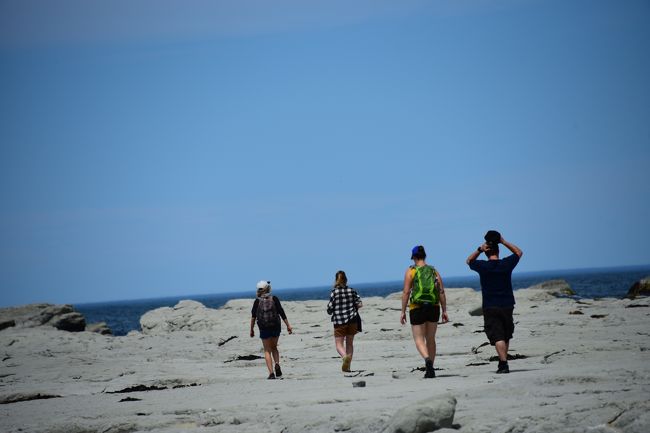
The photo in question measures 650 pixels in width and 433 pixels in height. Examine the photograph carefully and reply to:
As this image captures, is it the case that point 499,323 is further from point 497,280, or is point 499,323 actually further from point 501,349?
point 497,280

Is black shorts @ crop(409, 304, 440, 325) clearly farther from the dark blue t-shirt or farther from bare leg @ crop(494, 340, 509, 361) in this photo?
bare leg @ crop(494, 340, 509, 361)

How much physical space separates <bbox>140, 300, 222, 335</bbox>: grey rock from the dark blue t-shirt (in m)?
18.2

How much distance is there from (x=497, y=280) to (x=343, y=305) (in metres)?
3.60

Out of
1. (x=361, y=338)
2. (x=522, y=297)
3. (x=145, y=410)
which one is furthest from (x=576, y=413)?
(x=522, y=297)

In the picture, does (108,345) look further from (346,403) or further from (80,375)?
(346,403)

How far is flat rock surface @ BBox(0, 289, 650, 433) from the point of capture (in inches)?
330

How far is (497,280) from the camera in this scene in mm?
11922

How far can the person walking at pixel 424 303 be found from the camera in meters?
12.0

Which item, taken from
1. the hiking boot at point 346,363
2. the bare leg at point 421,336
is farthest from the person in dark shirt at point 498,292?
the hiking boot at point 346,363

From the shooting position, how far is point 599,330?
17656 mm

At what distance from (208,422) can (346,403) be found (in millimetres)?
1777

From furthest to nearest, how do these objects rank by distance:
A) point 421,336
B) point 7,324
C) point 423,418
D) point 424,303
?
point 7,324
point 421,336
point 424,303
point 423,418

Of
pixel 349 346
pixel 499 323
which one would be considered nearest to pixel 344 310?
pixel 349 346

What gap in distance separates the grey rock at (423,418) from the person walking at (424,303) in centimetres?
405
